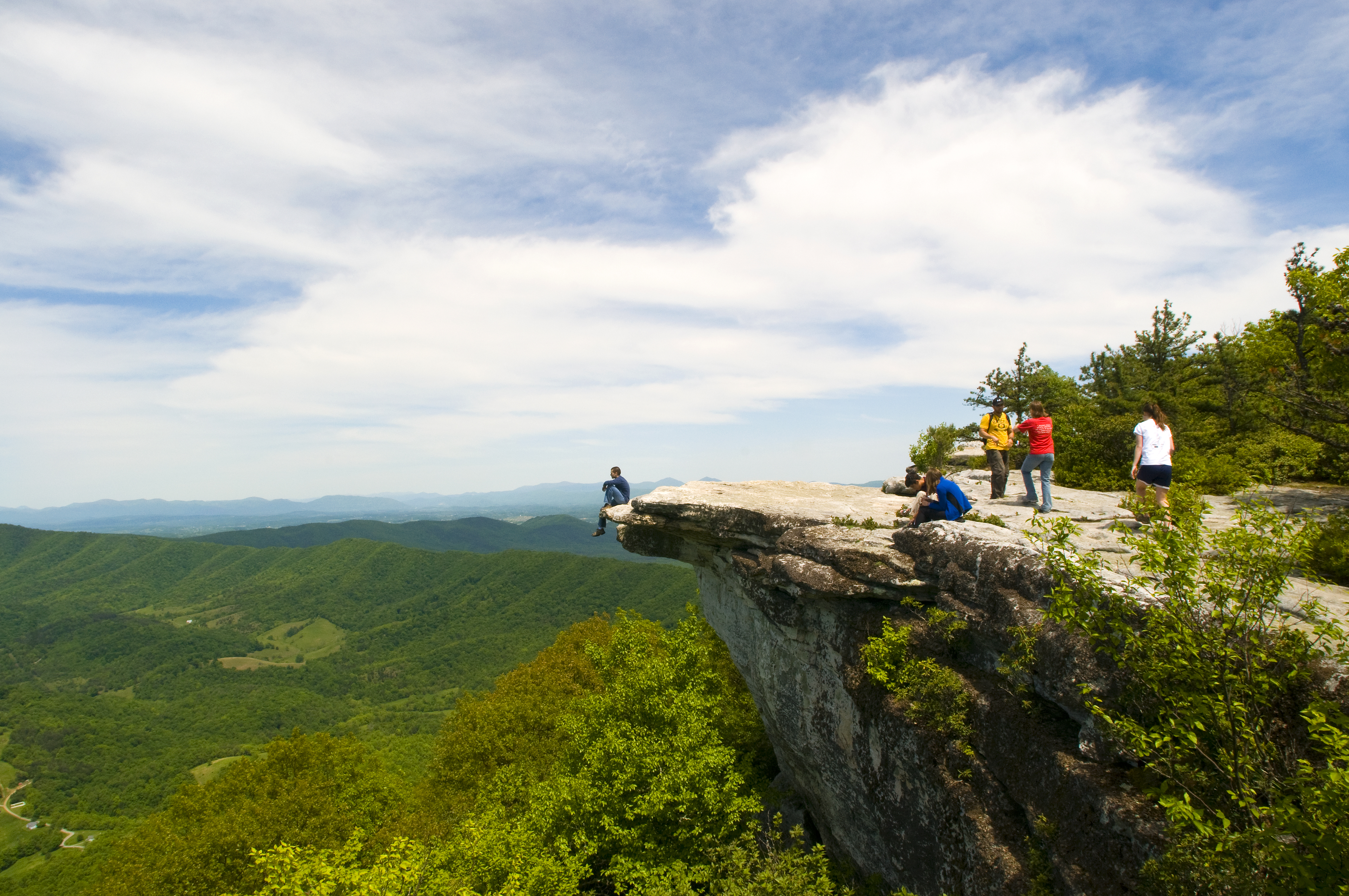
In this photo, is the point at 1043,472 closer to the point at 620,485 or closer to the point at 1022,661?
the point at 1022,661

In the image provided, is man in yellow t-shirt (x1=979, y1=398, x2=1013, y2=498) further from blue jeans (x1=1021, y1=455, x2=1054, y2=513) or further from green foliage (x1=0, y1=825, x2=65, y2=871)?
green foliage (x1=0, y1=825, x2=65, y2=871)

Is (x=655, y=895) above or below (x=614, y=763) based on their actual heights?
below

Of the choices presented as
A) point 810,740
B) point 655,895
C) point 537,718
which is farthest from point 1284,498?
point 537,718

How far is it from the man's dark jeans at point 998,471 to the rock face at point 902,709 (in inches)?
99.7

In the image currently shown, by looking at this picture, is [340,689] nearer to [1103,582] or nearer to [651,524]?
[651,524]

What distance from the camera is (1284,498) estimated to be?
48.3 ft

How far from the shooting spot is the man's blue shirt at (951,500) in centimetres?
1303

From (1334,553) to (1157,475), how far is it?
8.06 ft

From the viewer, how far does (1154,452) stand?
11016 millimetres

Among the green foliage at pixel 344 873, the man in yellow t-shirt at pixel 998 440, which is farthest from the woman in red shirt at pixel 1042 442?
the green foliage at pixel 344 873

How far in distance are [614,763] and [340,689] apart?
7410 inches

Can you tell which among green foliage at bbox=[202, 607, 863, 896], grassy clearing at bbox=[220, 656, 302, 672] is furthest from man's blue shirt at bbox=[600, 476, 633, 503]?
grassy clearing at bbox=[220, 656, 302, 672]

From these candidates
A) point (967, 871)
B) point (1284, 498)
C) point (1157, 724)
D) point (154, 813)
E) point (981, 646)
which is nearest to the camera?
point (1157, 724)

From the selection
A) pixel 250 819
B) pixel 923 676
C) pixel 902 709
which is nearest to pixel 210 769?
pixel 250 819
